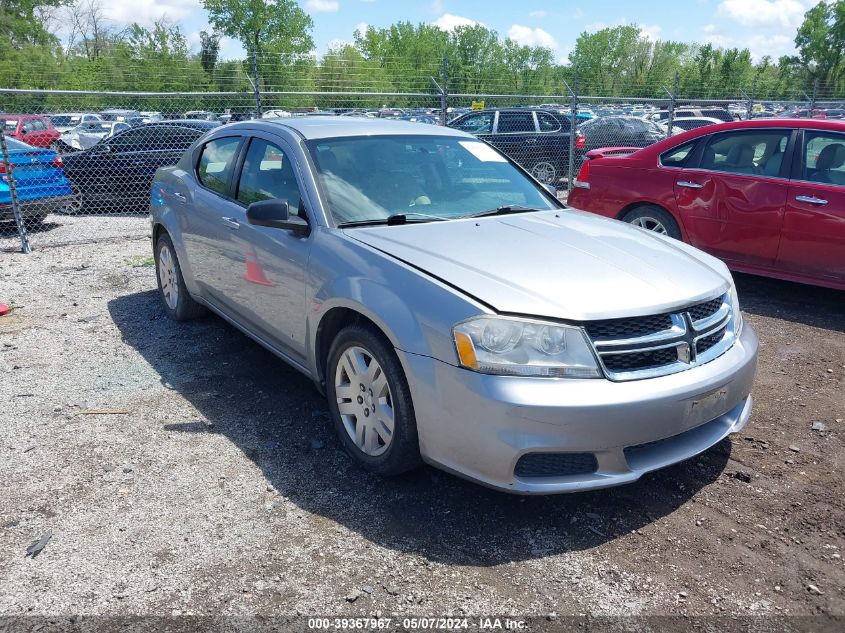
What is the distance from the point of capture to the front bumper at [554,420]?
268 centimetres

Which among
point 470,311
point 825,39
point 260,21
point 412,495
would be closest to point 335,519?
point 412,495

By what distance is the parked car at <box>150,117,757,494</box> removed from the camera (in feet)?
9.00

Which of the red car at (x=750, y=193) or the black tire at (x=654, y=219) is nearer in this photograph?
the red car at (x=750, y=193)

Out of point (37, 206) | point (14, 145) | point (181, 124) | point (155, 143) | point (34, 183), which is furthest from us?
point (181, 124)

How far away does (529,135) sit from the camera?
13914 mm

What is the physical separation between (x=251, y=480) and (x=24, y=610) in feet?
3.63

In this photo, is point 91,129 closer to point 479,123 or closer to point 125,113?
point 125,113

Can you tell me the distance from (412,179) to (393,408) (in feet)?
5.05

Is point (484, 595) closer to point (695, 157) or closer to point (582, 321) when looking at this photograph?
point (582, 321)

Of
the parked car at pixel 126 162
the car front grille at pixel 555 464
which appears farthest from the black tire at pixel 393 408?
the parked car at pixel 126 162

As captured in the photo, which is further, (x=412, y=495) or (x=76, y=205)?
(x=76, y=205)

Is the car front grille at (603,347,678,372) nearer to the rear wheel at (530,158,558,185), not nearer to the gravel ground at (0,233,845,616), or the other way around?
the gravel ground at (0,233,845,616)

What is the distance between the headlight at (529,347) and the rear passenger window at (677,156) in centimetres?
471

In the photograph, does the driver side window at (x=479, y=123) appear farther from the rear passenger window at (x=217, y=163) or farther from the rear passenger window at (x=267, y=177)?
the rear passenger window at (x=267, y=177)
